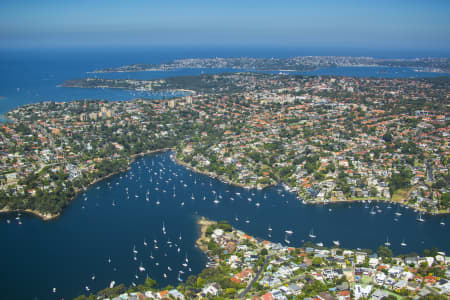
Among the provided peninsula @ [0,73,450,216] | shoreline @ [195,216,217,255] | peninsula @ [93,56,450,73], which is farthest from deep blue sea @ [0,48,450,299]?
peninsula @ [93,56,450,73]

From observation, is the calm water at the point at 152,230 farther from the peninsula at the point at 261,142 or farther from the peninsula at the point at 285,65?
the peninsula at the point at 285,65

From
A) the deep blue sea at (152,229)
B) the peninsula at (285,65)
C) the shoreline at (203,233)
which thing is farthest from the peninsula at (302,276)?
the peninsula at (285,65)

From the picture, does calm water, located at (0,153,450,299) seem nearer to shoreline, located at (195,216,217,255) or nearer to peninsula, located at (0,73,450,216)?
shoreline, located at (195,216,217,255)

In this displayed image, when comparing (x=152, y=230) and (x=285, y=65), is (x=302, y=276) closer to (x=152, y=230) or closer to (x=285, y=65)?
(x=152, y=230)

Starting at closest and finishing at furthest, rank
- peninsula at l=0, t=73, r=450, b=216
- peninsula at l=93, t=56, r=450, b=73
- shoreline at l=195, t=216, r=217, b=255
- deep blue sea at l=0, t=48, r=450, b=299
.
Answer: deep blue sea at l=0, t=48, r=450, b=299
shoreline at l=195, t=216, r=217, b=255
peninsula at l=0, t=73, r=450, b=216
peninsula at l=93, t=56, r=450, b=73

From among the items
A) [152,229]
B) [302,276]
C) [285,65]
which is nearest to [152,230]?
[152,229]

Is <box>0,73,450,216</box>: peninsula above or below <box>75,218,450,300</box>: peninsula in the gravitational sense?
above
